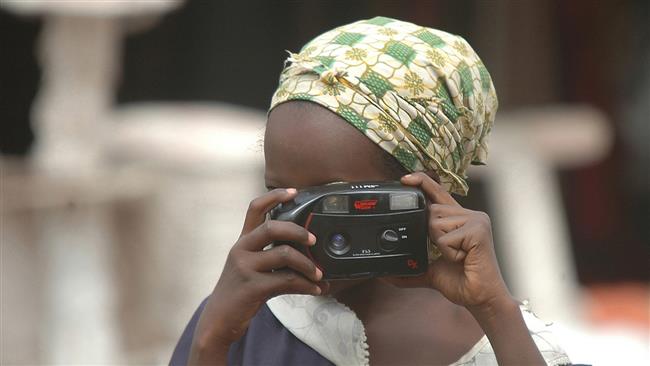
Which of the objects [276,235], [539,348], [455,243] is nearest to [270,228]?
[276,235]

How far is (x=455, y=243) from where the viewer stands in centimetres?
134

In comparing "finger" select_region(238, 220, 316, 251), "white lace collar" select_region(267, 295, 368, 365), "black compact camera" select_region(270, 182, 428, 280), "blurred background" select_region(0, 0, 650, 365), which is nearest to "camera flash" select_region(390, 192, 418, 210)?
"black compact camera" select_region(270, 182, 428, 280)

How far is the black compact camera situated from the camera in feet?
4.46

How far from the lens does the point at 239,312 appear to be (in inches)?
54.7

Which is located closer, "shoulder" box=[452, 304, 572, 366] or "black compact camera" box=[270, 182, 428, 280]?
"black compact camera" box=[270, 182, 428, 280]

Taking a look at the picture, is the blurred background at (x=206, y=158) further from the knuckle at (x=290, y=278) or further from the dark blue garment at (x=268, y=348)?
the knuckle at (x=290, y=278)

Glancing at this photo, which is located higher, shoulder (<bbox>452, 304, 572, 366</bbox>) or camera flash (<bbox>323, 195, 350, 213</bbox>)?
camera flash (<bbox>323, 195, 350, 213</bbox>)

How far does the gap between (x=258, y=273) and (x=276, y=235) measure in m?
0.06

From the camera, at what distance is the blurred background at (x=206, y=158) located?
3711 mm

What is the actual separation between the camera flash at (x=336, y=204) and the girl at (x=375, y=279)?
0.04m

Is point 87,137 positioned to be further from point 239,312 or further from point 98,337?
point 239,312

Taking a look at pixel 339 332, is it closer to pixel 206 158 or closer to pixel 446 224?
pixel 446 224

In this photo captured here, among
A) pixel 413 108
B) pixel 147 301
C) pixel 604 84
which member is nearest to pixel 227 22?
pixel 147 301

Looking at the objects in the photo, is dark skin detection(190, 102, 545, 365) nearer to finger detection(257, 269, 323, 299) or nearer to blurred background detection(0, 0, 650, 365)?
finger detection(257, 269, 323, 299)
